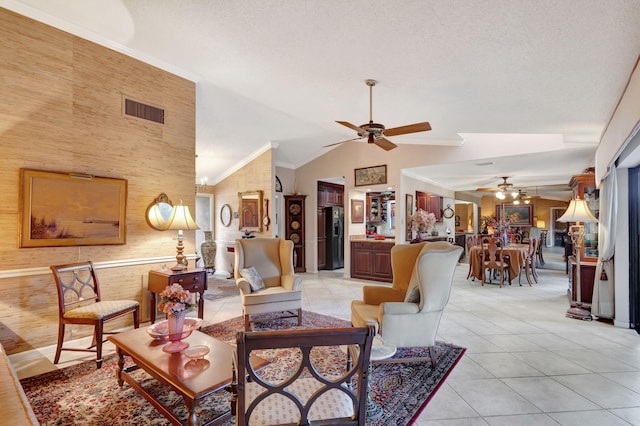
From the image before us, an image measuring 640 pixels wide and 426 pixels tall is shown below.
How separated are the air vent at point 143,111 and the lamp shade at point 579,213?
5.86 m

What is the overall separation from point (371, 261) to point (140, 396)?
5.41 metres

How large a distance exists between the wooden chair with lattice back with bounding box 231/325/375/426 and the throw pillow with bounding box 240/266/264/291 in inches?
95.0

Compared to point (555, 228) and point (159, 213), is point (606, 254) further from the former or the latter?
point (555, 228)

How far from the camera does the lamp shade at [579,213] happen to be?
4453 mm

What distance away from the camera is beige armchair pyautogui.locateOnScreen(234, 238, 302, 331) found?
3.89 metres

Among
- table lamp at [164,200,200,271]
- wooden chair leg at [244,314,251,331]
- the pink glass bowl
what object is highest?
table lamp at [164,200,200,271]

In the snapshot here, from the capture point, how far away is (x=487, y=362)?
299 cm

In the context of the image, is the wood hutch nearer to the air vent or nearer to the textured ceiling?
the textured ceiling

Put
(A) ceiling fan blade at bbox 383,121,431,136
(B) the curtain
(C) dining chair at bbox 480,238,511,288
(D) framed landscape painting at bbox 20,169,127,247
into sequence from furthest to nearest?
(C) dining chair at bbox 480,238,511,288 < (B) the curtain < (A) ceiling fan blade at bbox 383,121,431,136 < (D) framed landscape painting at bbox 20,169,127,247

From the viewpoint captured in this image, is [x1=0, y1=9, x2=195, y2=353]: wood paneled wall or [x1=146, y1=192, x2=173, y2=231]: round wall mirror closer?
[x1=0, y1=9, x2=195, y2=353]: wood paneled wall

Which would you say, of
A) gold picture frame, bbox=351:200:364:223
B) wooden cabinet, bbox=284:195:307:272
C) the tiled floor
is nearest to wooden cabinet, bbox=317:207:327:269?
wooden cabinet, bbox=284:195:307:272

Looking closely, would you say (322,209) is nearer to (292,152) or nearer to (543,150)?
(292,152)

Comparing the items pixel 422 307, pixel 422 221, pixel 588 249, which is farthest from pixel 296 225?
pixel 588 249

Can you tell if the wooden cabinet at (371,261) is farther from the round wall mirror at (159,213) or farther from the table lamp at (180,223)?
the round wall mirror at (159,213)
